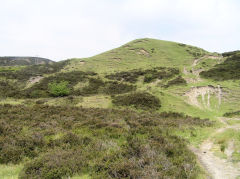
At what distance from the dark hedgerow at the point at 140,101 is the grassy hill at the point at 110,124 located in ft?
0.48

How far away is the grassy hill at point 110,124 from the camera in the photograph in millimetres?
4562

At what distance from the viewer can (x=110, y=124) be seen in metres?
9.73

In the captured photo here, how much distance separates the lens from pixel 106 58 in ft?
201

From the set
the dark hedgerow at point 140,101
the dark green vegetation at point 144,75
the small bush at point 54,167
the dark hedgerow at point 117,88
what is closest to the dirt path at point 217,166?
the small bush at point 54,167

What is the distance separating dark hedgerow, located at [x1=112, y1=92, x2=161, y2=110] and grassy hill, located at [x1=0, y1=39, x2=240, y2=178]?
0.15m

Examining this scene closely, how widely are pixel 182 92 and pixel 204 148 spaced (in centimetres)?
1880

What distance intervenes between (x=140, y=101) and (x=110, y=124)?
468 inches

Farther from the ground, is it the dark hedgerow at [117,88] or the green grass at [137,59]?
the green grass at [137,59]

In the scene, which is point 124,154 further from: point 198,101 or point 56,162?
point 198,101

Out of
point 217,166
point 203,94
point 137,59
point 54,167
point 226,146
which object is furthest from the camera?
point 137,59

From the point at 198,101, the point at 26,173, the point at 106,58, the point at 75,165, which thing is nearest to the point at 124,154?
the point at 75,165

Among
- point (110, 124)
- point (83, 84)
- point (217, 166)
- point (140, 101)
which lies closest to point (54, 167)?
point (110, 124)

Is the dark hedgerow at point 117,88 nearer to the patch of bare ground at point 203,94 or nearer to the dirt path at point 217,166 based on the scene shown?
the patch of bare ground at point 203,94

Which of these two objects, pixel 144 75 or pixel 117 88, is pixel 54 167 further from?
pixel 144 75
